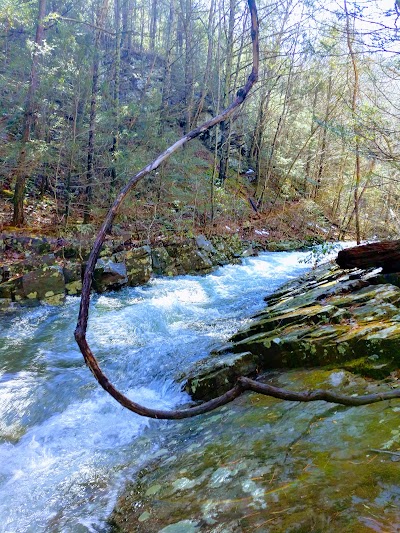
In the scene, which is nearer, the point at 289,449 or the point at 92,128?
the point at 289,449

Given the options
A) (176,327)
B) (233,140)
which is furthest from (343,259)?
(233,140)

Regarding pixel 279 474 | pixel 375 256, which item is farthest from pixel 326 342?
pixel 375 256

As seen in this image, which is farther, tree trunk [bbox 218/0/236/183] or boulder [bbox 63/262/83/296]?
tree trunk [bbox 218/0/236/183]

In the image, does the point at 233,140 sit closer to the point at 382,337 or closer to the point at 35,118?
the point at 35,118

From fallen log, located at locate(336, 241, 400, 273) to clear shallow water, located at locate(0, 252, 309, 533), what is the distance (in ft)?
7.48

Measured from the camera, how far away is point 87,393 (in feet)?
14.5

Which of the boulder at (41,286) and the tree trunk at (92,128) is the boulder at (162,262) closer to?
the tree trunk at (92,128)

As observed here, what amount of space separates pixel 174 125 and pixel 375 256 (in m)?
15.2

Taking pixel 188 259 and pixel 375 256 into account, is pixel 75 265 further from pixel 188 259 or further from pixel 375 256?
pixel 375 256

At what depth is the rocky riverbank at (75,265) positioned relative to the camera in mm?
7848

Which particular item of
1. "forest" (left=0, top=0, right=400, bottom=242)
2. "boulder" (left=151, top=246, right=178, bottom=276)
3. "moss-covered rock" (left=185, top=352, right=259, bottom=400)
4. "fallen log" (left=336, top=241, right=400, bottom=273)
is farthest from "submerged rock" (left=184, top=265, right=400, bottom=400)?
"boulder" (left=151, top=246, right=178, bottom=276)

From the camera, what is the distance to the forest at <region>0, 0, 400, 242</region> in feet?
30.9

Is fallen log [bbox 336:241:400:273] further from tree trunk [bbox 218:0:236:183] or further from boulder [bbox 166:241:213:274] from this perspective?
tree trunk [bbox 218:0:236:183]

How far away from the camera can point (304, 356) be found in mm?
4023
